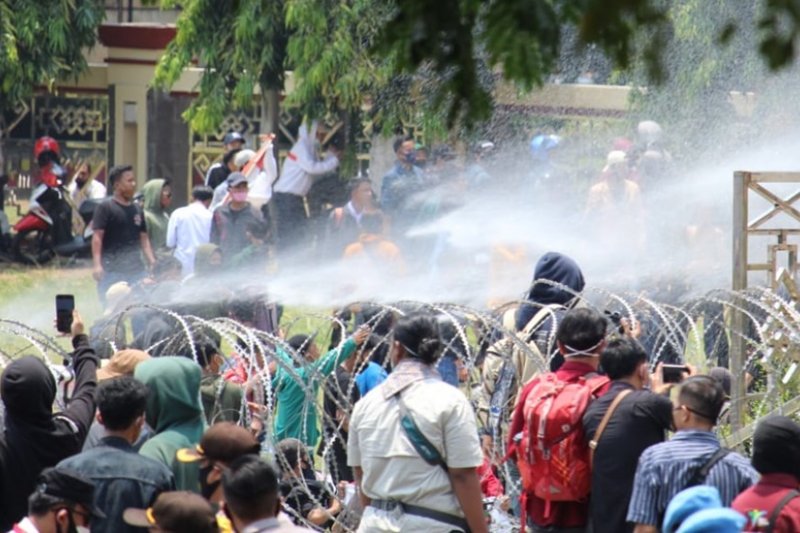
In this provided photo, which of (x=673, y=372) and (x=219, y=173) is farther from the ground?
(x=219, y=173)

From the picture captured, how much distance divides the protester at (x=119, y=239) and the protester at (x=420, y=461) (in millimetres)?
8064

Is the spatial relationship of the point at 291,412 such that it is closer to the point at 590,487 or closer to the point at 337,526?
the point at 337,526

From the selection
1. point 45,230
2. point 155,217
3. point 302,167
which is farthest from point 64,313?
point 45,230

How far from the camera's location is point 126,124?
2370 centimetres

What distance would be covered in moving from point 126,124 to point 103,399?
1808 centimetres

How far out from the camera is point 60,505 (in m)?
5.45

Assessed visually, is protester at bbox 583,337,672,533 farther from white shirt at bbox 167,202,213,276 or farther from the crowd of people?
white shirt at bbox 167,202,213,276

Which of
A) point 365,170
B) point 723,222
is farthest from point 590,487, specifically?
point 365,170

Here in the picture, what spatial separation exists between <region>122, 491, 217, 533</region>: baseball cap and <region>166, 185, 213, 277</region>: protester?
9434 mm

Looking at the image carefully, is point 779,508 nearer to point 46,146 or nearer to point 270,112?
point 270,112

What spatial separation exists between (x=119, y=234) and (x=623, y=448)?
27.9 ft

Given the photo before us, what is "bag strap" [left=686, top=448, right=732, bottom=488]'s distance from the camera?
19.7 ft

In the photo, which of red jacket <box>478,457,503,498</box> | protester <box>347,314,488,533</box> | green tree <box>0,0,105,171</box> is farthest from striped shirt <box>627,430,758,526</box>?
green tree <box>0,0,105,171</box>

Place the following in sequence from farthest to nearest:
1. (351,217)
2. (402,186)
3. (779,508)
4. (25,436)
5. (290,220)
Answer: (290,220) → (402,186) → (351,217) → (25,436) → (779,508)
